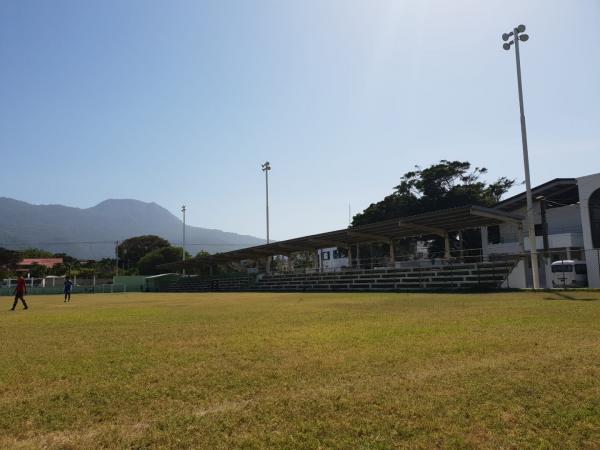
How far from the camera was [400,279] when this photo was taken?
29453 mm

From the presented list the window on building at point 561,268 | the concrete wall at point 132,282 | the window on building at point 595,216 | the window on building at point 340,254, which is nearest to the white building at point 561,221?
the window on building at point 595,216

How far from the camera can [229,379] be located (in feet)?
16.0

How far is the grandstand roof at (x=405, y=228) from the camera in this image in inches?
928

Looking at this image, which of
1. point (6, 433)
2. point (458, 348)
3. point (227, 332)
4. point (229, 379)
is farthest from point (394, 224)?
point (6, 433)

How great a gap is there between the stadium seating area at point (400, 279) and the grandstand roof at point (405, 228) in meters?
2.59

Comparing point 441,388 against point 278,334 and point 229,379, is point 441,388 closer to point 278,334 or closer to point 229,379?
point 229,379

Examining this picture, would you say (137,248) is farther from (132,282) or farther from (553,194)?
(553,194)

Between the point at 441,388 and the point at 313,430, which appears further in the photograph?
the point at 441,388

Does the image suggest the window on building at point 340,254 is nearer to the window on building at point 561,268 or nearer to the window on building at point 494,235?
the window on building at point 494,235

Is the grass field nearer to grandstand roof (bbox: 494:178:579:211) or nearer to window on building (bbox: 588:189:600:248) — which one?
window on building (bbox: 588:189:600:248)

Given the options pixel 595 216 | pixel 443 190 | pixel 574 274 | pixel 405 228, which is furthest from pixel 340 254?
pixel 574 274

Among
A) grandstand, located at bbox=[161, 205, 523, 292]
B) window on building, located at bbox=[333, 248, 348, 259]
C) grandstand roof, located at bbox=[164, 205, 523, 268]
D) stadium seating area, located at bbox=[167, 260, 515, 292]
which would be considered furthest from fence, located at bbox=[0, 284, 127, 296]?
window on building, located at bbox=[333, 248, 348, 259]

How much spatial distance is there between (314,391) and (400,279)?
85.4ft

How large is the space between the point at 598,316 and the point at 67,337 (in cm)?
1073
